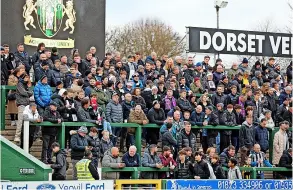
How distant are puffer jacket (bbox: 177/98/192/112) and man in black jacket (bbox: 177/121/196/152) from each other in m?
0.82

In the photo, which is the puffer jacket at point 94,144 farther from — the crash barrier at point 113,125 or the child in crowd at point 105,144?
the crash barrier at point 113,125

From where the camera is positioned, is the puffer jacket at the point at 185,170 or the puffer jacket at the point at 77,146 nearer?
the puffer jacket at the point at 77,146

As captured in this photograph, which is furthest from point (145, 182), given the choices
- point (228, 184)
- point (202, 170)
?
point (202, 170)

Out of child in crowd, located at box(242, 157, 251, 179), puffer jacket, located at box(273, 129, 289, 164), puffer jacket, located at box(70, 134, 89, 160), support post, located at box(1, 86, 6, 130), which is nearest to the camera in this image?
puffer jacket, located at box(70, 134, 89, 160)

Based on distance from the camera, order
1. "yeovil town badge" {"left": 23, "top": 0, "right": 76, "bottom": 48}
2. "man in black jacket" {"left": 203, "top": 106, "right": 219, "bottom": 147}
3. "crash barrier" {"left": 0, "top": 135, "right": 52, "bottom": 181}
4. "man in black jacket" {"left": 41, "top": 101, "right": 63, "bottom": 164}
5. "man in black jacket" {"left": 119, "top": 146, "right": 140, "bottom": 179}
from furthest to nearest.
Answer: "yeovil town badge" {"left": 23, "top": 0, "right": 76, "bottom": 48} → "man in black jacket" {"left": 203, "top": 106, "right": 219, "bottom": 147} → "man in black jacket" {"left": 119, "top": 146, "right": 140, "bottom": 179} → "man in black jacket" {"left": 41, "top": 101, "right": 63, "bottom": 164} → "crash barrier" {"left": 0, "top": 135, "right": 52, "bottom": 181}

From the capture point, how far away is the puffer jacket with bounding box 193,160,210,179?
18922 mm

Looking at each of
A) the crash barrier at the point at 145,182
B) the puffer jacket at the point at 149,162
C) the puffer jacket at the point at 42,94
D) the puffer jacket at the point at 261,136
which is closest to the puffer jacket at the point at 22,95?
the puffer jacket at the point at 42,94

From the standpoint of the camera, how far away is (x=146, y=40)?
58.8 m

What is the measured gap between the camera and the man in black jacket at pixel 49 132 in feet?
60.3

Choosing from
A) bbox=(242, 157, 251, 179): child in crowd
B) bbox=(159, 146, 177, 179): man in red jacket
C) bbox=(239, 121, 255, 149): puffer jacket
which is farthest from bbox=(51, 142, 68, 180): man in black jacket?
bbox=(239, 121, 255, 149): puffer jacket

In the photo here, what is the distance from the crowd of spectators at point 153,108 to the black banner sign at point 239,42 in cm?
364

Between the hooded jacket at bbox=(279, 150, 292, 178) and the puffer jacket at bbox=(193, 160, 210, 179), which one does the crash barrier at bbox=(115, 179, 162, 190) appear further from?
the hooded jacket at bbox=(279, 150, 292, 178)

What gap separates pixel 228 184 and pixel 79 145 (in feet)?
11.8

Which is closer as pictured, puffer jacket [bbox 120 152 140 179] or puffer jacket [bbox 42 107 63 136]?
puffer jacket [bbox 42 107 63 136]
